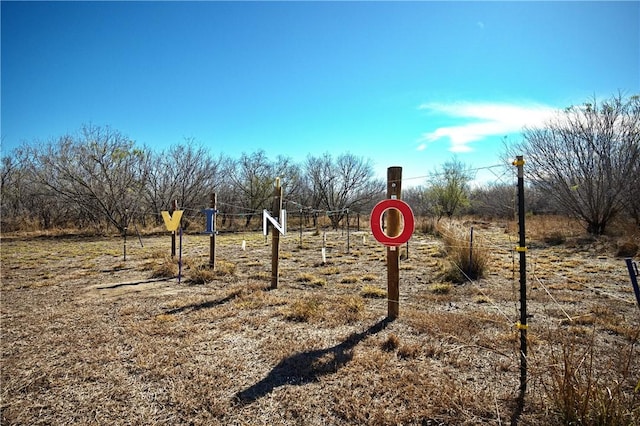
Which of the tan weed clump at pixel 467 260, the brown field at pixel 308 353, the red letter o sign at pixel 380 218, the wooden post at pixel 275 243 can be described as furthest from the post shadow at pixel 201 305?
the tan weed clump at pixel 467 260

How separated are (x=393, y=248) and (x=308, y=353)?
1.79m

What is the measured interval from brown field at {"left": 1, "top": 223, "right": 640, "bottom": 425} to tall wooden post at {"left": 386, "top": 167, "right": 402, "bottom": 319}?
0.20 metres

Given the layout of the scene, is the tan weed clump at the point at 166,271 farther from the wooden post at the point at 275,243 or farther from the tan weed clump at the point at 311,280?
the tan weed clump at the point at 311,280

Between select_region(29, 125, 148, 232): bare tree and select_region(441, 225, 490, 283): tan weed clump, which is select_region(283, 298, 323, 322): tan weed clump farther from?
select_region(29, 125, 148, 232): bare tree

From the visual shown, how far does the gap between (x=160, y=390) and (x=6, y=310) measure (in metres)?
4.03

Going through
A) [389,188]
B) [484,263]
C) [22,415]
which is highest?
[389,188]

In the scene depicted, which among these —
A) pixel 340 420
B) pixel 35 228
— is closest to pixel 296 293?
pixel 340 420

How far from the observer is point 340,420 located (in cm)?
224

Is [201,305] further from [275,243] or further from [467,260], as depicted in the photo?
[467,260]

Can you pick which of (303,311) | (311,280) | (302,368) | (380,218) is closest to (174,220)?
(311,280)

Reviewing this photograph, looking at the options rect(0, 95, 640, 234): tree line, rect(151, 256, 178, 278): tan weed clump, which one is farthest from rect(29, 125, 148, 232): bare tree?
rect(151, 256, 178, 278): tan weed clump

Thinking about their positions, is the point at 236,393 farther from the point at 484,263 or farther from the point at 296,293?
the point at 484,263

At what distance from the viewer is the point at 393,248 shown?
4.28 meters

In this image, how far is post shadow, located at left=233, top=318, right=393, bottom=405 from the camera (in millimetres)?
2605
